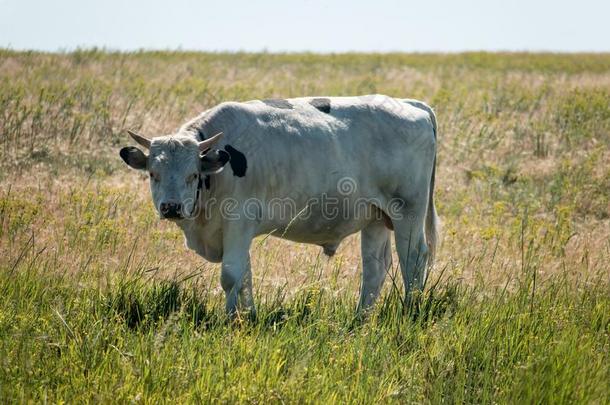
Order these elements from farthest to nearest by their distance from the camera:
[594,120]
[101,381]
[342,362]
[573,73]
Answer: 1. [573,73]
2. [594,120]
3. [342,362]
4. [101,381]

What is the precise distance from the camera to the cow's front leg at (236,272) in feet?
23.1

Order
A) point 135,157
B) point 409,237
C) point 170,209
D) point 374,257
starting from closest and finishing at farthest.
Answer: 1. point 170,209
2. point 135,157
3. point 409,237
4. point 374,257

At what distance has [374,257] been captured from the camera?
8656mm

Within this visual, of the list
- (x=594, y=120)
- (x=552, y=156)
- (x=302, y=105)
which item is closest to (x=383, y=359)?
(x=302, y=105)

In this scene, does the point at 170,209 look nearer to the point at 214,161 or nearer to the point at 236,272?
the point at 214,161

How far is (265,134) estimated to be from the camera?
24.9ft

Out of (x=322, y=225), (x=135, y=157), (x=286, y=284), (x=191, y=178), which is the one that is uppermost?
(x=135, y=157)

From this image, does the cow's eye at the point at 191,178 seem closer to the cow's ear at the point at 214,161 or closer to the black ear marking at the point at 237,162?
the cow's ear at the point at 214,161

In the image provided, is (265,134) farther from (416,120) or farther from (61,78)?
(61,78)

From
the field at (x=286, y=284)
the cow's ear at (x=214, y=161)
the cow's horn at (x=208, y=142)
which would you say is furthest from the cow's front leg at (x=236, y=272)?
the cow's horn at (x=208, y=142)

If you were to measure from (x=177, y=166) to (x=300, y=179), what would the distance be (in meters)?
1.30

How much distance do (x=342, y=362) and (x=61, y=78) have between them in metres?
15.3

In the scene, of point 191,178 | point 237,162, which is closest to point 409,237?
point 237,162

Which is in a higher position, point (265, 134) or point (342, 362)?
point (265, 134)
